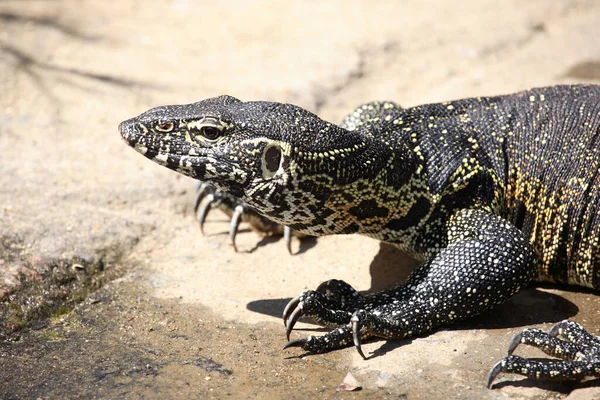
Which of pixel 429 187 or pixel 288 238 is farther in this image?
pixel 288 238

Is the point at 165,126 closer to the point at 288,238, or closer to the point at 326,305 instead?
the point at 326,305

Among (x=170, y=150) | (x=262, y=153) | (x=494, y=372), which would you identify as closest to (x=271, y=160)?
(x=262, y=153)

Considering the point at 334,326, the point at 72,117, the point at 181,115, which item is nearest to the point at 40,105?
the point at 72,117

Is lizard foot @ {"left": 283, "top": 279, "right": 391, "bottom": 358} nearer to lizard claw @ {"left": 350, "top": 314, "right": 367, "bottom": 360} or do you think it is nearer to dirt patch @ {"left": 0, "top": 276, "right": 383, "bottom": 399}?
lizard claw @ {"left": 350, "top": 314, "right": 367, "bottom": 360}

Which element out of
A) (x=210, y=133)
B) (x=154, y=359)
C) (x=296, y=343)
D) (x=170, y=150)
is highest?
(x=210, y=133)

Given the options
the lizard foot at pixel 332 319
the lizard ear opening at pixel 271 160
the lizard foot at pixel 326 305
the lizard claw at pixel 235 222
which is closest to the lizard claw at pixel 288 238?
the lizard claw at pixel 235 222

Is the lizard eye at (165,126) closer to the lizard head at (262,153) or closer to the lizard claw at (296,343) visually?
the lizard head at (262,153)
